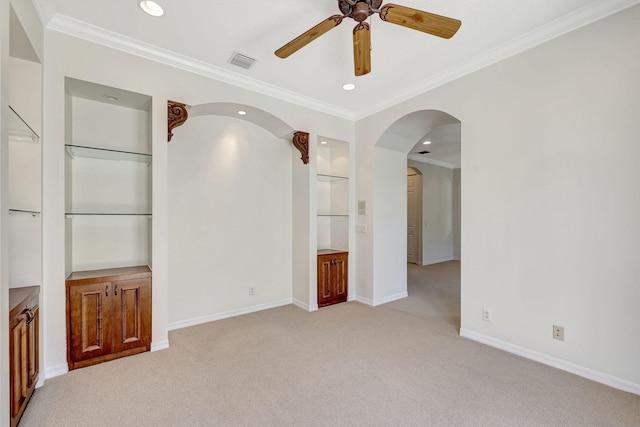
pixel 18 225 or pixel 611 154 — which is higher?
pixel 611 154

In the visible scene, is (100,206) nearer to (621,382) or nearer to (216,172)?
(216,172)

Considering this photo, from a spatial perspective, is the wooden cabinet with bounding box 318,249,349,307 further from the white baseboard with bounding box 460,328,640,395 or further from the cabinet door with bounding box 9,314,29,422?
the cabinet door with bounding box 9,314,29,422

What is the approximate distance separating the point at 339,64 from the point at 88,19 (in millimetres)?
2155

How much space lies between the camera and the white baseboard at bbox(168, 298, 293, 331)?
3.31m

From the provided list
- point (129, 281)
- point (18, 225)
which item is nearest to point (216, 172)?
point (129, 281)

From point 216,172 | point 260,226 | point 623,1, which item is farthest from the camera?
point 260,226

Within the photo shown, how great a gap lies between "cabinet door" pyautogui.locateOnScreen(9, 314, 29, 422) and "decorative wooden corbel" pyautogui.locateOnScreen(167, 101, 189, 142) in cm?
180

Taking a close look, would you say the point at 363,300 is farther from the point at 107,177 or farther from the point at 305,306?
the point at 107,177

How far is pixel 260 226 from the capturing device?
3971mm

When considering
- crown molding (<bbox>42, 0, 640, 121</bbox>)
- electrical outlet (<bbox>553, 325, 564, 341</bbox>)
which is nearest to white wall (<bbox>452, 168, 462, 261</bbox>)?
crown molding (<bbox>42, 0, 640, 121</bbox>)

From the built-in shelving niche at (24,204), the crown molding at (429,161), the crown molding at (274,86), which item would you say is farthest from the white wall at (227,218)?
the crown molding at (429,161)

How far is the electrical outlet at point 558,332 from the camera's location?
7.94ft

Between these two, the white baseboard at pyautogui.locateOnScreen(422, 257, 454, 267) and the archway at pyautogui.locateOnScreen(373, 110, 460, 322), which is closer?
the archway at pyautogui.locateOnScreen(373, 110, 460, 322)

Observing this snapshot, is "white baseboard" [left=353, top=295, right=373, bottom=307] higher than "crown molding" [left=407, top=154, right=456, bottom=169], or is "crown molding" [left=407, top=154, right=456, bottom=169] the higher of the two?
"crown molding" [left=407, top=154, right=456, bottom=169]
